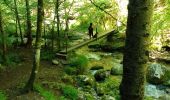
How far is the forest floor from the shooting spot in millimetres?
9188

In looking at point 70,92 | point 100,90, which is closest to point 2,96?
point 70,92

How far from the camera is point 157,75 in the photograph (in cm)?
1306

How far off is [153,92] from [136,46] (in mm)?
10620

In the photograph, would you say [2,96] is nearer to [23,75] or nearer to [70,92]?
[70,92]

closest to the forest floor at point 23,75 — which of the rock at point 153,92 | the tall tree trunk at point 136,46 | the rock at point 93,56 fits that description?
the rock at point 93,56

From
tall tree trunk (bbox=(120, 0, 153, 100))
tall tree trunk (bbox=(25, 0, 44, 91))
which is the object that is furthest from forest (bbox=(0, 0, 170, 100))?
tall tree trunk (bbox=(120, 0, 153, 100))

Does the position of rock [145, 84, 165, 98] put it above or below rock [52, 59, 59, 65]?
below

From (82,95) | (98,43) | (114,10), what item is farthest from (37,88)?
(114,10)

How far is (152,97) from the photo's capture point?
11.3 m

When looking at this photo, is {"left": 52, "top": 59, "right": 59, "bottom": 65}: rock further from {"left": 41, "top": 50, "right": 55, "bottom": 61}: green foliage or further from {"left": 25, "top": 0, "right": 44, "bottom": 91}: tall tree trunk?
{"left": 25, "top": 0, "right": 44, "bottom": 91}: tall tree trunk

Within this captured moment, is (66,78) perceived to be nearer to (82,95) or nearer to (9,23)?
(82,95)

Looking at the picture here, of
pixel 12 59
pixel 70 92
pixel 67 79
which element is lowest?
pixel 70 92

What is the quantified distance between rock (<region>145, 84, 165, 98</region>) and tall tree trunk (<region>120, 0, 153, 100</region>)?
10.1 metres

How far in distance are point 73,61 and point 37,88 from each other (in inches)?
155
